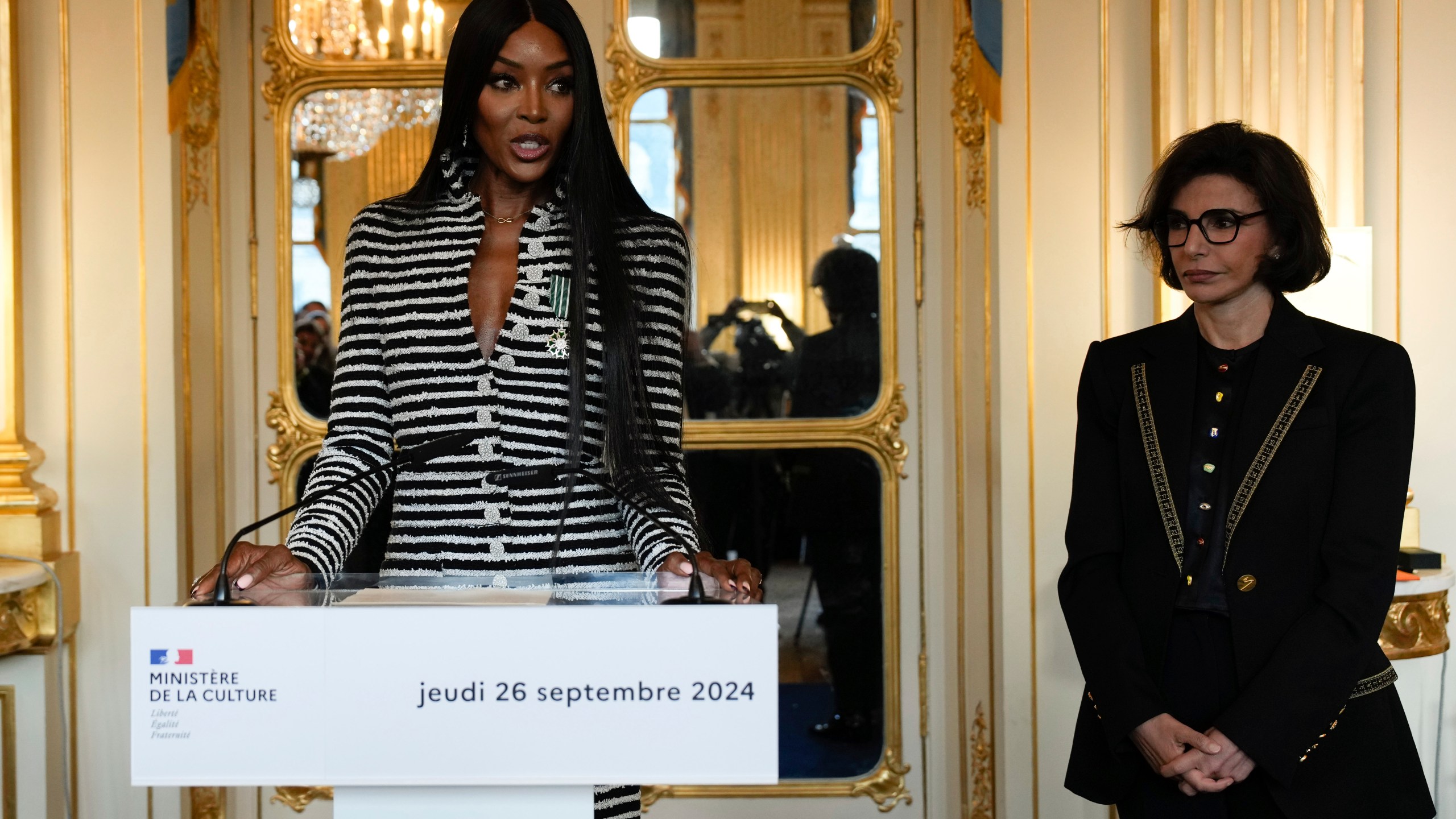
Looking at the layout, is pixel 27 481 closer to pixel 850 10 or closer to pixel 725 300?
pixel 725 300

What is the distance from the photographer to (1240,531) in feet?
6.15

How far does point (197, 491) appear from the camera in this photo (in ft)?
10.7

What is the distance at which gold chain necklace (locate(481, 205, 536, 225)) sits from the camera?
170 cm

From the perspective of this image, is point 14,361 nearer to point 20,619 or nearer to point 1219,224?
point 20,619

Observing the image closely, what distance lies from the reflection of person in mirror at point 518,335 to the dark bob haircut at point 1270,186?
843 mm

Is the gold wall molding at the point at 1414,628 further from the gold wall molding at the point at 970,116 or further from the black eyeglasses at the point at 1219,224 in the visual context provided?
the gold wall molding at the point at 970,116

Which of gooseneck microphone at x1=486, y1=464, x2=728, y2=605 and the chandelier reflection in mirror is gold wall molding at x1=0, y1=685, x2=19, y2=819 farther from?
gooseneck microphone at x1=486, y1=464, x2=728, y2=605

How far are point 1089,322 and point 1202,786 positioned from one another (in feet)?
4.65

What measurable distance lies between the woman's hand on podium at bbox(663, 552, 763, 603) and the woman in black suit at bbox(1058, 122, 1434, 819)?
2.78 ft

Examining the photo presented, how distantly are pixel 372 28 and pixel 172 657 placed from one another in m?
2.77

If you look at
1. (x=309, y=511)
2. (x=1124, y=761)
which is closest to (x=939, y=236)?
(x=1124, y=761)

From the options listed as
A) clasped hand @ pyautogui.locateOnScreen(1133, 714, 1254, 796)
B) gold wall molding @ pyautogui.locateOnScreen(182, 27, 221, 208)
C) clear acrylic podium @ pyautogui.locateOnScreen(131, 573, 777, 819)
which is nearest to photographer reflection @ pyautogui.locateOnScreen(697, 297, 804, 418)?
gold wall molding @ pyautogui.locateOnScreen(182, 27, 221, 208)

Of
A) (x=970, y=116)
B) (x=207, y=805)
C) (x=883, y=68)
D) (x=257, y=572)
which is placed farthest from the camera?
(x=883, y=68)

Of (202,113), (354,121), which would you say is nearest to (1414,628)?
(354,121)
